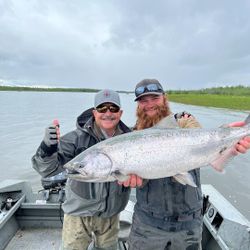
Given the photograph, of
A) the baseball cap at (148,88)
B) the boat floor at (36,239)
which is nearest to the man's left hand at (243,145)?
the baseball cap at (148,88)

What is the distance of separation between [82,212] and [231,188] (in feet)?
26.4

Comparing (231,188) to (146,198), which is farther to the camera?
(231,188)

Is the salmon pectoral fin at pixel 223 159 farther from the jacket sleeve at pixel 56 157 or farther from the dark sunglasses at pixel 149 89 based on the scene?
the jacket sleeve at pixel 56 157

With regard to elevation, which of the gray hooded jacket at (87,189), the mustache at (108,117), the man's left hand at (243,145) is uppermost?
the mustache at (108,117)

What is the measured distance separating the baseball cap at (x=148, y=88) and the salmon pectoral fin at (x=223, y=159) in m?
0.79

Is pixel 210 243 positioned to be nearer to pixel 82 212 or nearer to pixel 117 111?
pixel 82 212

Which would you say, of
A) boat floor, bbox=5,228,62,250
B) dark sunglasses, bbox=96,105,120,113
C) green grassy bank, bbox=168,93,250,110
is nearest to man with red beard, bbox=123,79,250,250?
dark sunglasses, bbox=96,105,120,113

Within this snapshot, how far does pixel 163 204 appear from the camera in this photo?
2.77 meters

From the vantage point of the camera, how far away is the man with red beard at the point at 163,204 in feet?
9.05

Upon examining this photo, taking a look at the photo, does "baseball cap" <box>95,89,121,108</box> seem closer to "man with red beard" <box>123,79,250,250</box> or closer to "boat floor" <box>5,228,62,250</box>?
"man with red beard" <box>123,79,250,250</box>

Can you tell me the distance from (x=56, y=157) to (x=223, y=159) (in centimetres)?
154

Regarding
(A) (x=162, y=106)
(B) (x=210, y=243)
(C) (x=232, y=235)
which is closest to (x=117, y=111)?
(A) (x=162, y=106)

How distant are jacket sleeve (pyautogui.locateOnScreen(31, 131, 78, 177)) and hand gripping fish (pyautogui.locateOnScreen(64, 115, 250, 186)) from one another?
409 millimetres

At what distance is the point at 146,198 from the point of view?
9.34 ft
